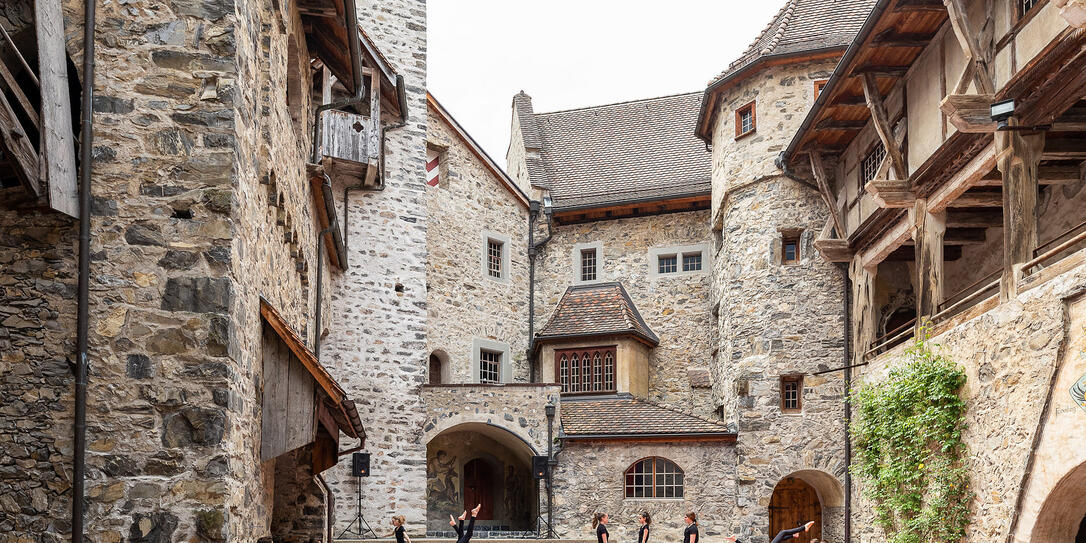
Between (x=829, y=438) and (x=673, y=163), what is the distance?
32.6 feet

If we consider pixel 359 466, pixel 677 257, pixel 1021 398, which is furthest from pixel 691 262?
pixel 1021 398

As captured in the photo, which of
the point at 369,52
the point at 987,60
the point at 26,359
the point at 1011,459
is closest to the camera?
the point at 26,359

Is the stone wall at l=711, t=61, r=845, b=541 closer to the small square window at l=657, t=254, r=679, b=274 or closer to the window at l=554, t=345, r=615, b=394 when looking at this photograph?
the window at l=554, t=345, r=615, b=394

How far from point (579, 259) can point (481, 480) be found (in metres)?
5.75

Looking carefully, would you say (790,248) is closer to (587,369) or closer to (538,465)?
(587,369)

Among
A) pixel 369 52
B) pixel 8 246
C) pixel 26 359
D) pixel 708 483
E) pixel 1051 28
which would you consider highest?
pixel 369 52

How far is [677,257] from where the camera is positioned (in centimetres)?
2544

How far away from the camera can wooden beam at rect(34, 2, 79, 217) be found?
22.1 ft

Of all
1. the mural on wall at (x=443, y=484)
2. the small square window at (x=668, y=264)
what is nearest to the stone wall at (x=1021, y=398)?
the small square window at (x=668, y=264)

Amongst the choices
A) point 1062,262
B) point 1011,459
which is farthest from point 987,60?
point 1011,459

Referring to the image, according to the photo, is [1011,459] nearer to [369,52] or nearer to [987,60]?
[987,60]

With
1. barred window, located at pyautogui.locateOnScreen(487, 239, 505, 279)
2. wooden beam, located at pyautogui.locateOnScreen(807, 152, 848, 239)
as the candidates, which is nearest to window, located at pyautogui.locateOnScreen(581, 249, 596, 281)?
barred window, located at pyautogui.locateOnScreen(487, 239, 505, 279)

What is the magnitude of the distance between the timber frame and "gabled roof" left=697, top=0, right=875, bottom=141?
7.02ft

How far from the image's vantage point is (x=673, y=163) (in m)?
27.6
